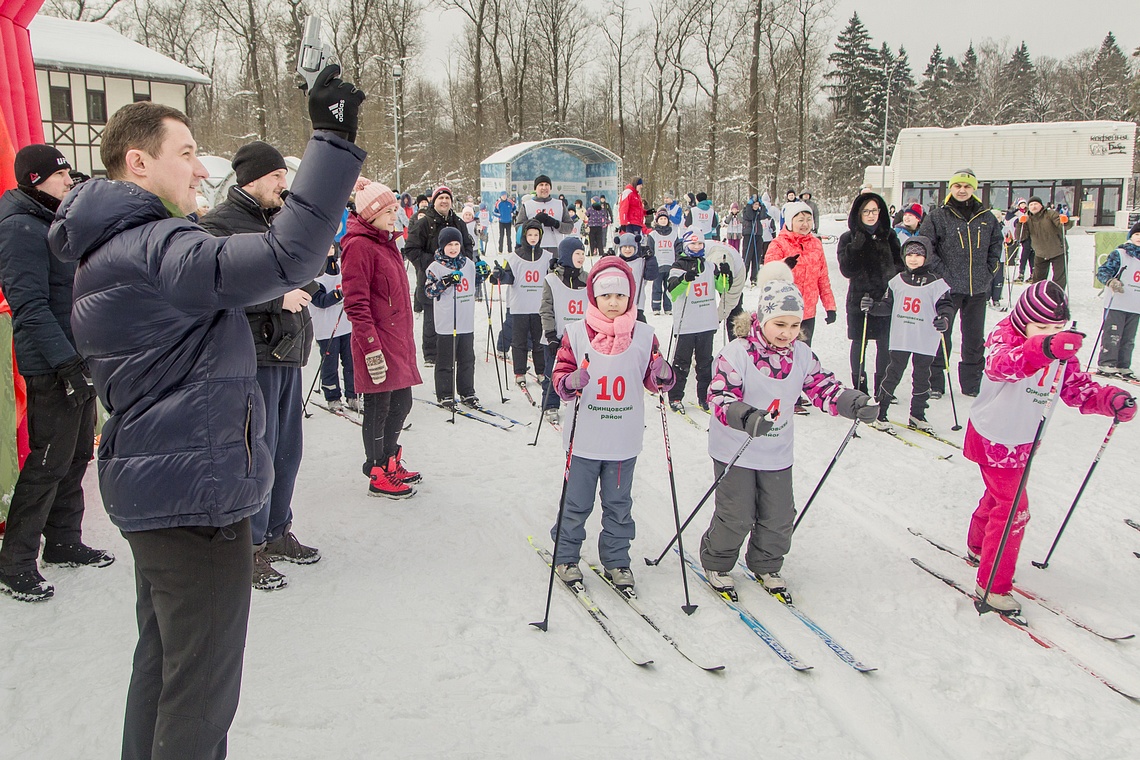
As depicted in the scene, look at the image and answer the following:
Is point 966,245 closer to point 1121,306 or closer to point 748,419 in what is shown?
point 1121,306

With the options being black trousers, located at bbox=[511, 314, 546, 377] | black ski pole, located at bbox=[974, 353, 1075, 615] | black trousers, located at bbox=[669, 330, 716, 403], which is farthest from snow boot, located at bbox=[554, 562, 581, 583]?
black trousers, located at bbox=[511, 314, 546, 377]

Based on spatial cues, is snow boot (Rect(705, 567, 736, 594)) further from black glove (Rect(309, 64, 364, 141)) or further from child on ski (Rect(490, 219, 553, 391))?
child on ski (Rect(490, 219, 553, 391))

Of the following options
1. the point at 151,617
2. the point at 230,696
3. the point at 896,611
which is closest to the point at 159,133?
the point at 151,617

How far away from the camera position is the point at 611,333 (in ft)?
12.7

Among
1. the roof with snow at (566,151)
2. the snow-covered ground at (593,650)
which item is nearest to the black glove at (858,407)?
the snow-covered ground at (593,650)

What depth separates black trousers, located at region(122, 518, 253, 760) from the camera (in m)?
1.79

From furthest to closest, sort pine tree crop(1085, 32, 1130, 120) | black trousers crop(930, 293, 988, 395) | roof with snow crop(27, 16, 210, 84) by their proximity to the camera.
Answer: pine tree crop(1085, 32, 1130, 120), roof with snow crop(27, 16, 210, 84), black trousers crop(930, 293, 988, 395)

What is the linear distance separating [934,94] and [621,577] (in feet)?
202

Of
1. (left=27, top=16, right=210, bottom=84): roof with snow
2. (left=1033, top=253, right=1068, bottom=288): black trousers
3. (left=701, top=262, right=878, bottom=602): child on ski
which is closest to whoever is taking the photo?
(left=701, top=262, right=878, bottom=602): child on ski

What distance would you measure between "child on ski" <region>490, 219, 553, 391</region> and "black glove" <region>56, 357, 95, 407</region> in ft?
15.1

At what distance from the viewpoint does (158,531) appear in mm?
1801

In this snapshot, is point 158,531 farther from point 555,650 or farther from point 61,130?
point 61,130

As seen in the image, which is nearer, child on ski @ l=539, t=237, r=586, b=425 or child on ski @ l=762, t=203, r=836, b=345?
child on ski @ l=539, t=237, r=586, b=425

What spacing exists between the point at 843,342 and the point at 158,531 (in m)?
9.67
